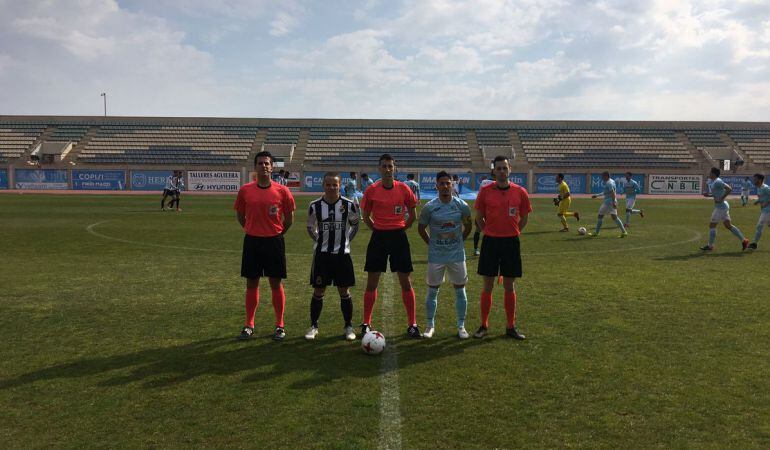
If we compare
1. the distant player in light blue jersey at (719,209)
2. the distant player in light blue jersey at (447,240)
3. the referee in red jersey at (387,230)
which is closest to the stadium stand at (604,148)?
the distant player in light blue jersey at (719,209)

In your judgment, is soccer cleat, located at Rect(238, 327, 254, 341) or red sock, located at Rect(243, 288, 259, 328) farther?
red sock, located at Rect(243, 288, 259, 328)

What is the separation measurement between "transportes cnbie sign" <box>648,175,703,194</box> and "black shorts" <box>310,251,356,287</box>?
169 ft

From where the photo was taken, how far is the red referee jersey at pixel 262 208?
6336 mm

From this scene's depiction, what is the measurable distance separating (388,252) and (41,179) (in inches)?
2141

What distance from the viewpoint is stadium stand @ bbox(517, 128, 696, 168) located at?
54844 millimetres

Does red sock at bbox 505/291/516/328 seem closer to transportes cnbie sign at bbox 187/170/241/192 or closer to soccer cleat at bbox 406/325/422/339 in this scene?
soccer cleat at bbox 406/325/422/339

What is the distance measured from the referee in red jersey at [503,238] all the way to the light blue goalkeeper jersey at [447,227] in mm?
319

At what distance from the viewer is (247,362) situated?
17.9 feet

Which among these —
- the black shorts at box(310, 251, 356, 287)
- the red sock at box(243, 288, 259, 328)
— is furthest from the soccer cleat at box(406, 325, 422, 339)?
the red sock at box(243, 288, 259, 328)

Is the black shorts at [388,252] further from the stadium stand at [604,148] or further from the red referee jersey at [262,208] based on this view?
the stadium stand at [604,148]

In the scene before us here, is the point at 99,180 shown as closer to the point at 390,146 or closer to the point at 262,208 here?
the point at 390,146

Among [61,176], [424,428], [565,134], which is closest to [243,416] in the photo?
[424,428]

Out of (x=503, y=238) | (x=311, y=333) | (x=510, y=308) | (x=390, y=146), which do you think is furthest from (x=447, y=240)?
(x=390, y=146)

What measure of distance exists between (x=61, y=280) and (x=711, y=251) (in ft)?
47.5
